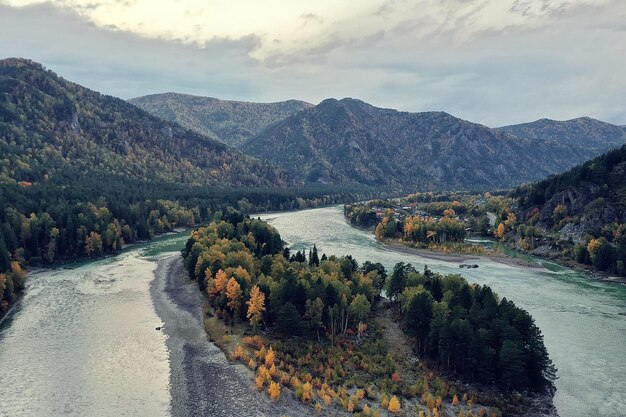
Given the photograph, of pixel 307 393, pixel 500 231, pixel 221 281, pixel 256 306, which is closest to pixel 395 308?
pixel 256 306

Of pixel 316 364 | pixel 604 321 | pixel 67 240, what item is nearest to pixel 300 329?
pixel 316 364

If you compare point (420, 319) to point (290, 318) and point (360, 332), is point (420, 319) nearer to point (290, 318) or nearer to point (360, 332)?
point (360, 332)

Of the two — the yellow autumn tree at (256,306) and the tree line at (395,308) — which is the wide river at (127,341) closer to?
the tree line at (395,308)

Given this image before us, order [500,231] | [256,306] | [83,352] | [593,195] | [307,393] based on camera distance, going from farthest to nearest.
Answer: [500,231] < [593,195] < [256,306] < [83,352] < [307,393]

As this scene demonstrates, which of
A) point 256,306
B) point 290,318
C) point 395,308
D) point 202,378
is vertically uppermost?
point 256,306

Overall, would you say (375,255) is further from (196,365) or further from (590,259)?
(196,365)
